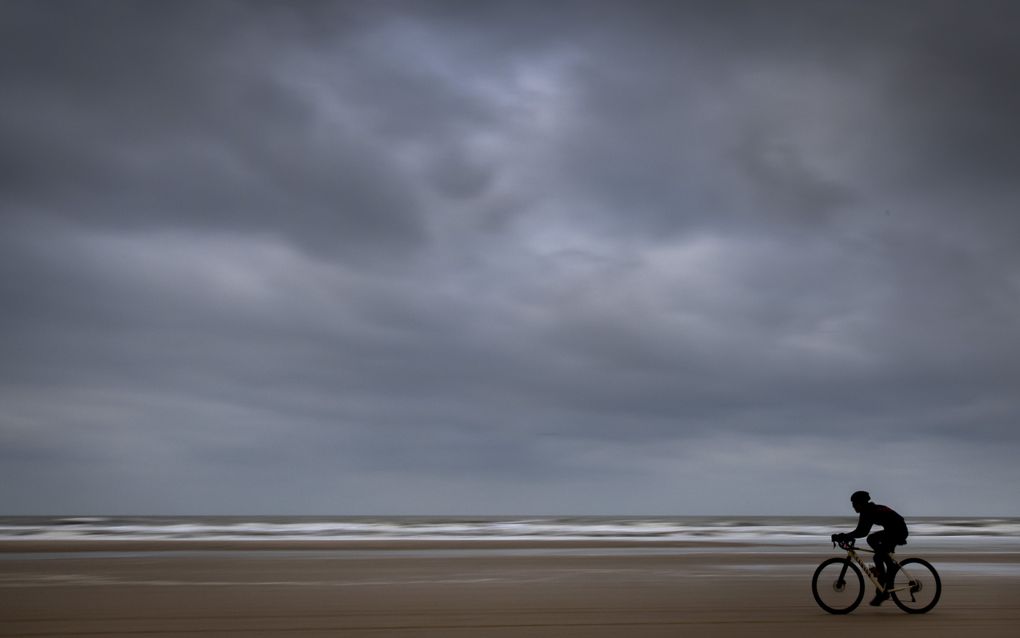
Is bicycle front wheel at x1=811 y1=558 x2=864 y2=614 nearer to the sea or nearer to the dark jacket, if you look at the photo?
the dark jacket

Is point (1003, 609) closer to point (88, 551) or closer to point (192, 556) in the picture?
point (192, 556)

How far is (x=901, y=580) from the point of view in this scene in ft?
48.8

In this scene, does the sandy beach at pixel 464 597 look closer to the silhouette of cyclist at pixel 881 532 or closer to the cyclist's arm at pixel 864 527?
the silhouette of cyclist at pixel 881 532

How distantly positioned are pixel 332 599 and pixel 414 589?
249 centimetres

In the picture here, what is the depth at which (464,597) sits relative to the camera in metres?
17.1

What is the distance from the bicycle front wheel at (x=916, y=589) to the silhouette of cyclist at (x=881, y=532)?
0.60ft

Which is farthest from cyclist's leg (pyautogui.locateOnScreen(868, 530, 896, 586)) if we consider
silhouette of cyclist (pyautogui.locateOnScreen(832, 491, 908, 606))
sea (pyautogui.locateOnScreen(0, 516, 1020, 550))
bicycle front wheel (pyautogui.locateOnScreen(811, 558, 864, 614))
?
sea (pyautogui.locateOnScreen(0, 516, 1020, 550))

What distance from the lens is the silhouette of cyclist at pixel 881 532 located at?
47.0 feet

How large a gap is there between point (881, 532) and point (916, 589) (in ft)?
4.15

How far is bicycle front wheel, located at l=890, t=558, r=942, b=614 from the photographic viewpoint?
14766 mm

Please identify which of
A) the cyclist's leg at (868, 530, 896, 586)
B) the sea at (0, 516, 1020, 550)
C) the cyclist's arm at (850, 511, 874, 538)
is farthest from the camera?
the sea at (0, 516, 1020, 550)

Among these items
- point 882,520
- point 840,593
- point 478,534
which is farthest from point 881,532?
point 478,534

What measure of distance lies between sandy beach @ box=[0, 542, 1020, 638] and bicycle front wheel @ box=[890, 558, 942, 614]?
0.99ft

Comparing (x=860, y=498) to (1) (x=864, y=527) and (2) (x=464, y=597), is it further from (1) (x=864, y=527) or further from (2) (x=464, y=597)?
(2) (x=464, y=597)
